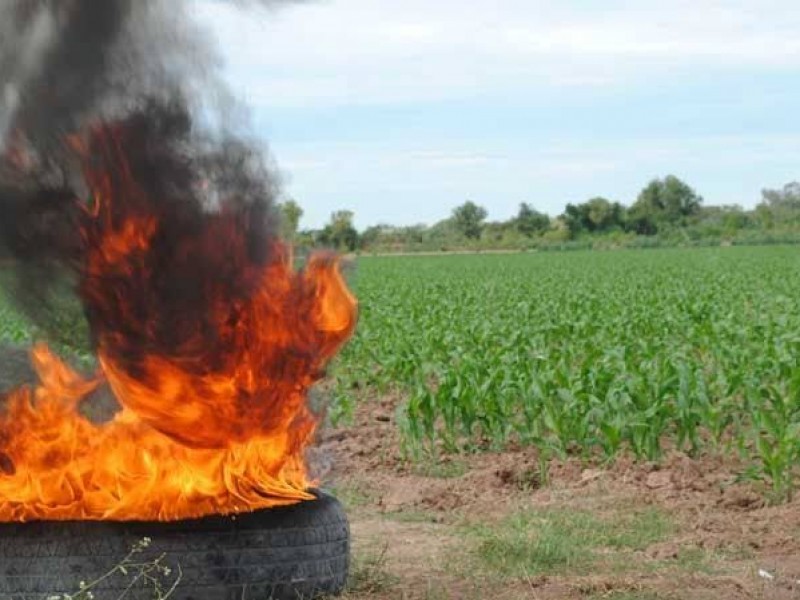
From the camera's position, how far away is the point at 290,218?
23.6 feet

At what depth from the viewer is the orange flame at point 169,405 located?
6.48 meters

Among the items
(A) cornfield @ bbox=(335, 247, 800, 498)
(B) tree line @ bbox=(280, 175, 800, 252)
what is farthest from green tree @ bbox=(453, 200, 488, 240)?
(A) cornfield @ bbox=(335, 247, 800, 498)

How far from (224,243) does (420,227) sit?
101751mm

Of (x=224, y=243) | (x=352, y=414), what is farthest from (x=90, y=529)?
(x=352, y=414)

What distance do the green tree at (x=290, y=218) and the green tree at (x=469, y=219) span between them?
10862cm

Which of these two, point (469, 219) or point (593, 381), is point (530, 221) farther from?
point (593, 381)

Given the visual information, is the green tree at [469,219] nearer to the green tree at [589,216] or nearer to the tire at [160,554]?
the green tree at [589,216]

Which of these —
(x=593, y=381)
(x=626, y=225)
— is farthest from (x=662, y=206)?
(x=593, y=381)

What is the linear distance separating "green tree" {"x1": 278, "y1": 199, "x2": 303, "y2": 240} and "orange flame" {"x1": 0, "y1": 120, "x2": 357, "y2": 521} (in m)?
0.25

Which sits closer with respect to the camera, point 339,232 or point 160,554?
point 160,554

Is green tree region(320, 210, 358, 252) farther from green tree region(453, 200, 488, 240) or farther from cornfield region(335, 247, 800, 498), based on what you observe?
green tree region(453, 200, 488, 240)

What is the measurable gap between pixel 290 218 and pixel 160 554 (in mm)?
1891

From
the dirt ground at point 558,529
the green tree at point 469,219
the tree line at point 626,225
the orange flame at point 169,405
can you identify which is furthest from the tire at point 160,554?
the green tree at point 469,219

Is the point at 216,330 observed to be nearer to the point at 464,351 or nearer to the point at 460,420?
the point at 460,420
